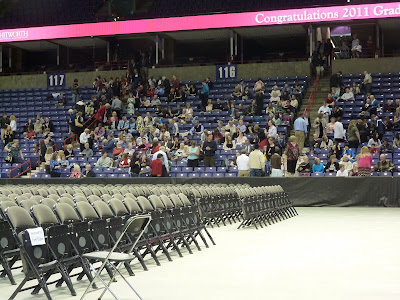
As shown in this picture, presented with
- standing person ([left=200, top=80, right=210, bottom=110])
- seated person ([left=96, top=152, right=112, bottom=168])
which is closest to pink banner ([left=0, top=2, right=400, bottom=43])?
standing person ([left=200, top=80, right=210, bottom=110])

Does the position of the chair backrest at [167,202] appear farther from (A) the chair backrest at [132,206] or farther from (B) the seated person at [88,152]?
(B) the seated person at [88,152]

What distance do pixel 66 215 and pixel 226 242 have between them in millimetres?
4051

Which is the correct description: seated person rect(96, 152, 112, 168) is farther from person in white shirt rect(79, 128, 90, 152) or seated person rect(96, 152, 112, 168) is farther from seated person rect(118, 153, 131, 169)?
person in white shirt rect(79, 128, 90, 152)

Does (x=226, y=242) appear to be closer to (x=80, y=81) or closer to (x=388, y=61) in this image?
(x=388, y=61)

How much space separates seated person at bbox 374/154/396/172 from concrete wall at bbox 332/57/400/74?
8.87 meters

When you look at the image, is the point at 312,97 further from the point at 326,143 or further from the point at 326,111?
the point at 326,143

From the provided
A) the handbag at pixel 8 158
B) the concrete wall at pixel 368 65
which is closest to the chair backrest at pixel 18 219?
the handbag at pixel 8 158

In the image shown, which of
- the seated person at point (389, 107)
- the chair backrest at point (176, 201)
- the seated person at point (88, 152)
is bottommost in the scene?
the chair backrest at point (176, 201)

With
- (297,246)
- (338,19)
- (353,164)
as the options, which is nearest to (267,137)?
(353,164)

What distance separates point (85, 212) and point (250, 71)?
2175 centimetres

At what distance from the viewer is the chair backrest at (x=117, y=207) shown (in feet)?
29.3

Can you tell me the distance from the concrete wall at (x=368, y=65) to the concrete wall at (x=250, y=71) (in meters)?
1.38

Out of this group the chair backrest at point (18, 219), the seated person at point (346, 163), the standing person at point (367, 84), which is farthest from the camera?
the standing person at point (367, 84)

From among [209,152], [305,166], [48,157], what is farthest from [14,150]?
[305,166]
